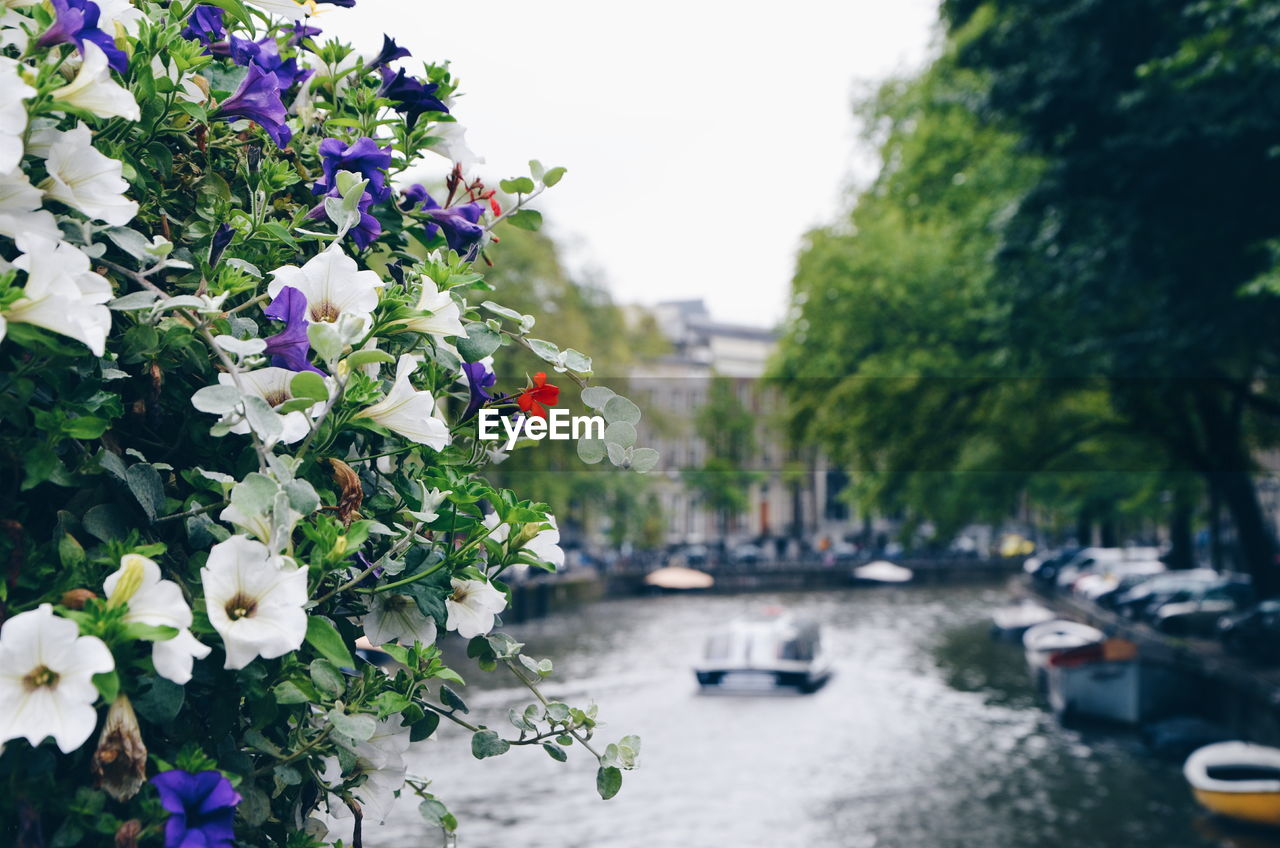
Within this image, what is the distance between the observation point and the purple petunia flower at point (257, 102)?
1583 millimetres

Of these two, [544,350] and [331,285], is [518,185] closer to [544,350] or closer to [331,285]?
[544,350]

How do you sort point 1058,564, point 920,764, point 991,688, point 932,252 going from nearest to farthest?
point 920,764 → point 932,252 → point 991,688 → point 1058,564

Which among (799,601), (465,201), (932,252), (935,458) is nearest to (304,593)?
(465,201)

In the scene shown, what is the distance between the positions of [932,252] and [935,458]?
151 inches

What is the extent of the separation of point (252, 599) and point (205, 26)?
92cm

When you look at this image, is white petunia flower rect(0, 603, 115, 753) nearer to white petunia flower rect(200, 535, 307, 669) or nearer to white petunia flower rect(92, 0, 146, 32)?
white petunia flower rect(200, 535, 307, 669)

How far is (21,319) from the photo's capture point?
45.2 inches

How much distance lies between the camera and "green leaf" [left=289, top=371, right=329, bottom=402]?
47.6 inches

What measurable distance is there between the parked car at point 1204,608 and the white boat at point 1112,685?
5.10m

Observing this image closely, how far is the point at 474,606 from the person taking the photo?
1.62 metres

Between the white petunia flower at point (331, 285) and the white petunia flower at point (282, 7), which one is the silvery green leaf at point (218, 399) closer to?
the white petunia flower at point (331, 285)

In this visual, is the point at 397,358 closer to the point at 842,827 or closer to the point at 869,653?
the point at 842,827

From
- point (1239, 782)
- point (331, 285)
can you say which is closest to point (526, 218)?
point (331, 285)

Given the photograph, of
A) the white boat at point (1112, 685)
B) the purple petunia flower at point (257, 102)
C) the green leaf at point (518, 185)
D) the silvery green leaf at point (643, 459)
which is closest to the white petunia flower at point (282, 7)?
the purple petunia flower at point (257, 102)
